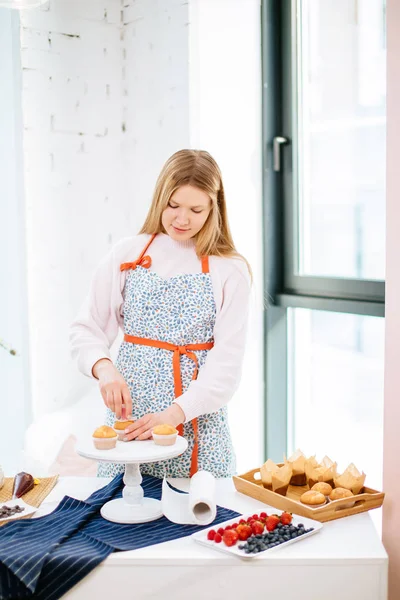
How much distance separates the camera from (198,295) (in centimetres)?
184

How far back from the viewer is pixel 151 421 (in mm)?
1597

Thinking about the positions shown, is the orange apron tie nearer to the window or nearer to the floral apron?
the floral apron

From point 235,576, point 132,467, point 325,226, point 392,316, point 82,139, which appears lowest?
point 235,576

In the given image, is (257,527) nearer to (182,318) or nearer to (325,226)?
(182,318)

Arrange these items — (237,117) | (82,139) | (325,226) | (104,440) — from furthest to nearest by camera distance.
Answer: (82,139) → (237,117) → (325,226) → (104,440)

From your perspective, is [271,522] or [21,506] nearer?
[271,522]

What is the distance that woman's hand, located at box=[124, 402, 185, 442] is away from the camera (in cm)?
155

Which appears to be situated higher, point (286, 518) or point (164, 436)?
point (164, 436)

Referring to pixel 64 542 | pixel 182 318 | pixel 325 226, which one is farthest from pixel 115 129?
pixel 64 542

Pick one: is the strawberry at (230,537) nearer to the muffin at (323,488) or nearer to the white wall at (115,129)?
the muffin at (323,488)

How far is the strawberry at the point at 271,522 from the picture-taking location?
1.45 meters

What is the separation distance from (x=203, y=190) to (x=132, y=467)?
72 centimetres

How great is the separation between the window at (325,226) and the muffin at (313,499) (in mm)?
909

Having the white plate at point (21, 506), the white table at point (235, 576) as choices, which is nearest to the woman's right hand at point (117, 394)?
the white plate at point (21, 506)
